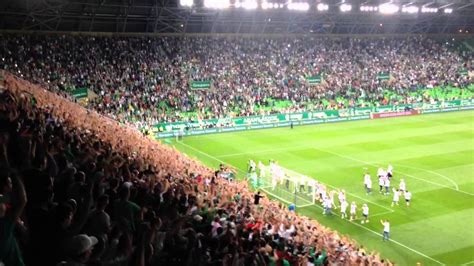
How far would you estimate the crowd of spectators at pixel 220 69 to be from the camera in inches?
1616

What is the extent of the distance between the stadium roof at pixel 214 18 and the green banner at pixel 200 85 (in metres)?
6.54

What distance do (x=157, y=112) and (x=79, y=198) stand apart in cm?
3655

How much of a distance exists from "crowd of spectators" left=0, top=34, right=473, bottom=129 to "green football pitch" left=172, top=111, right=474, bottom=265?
6154 mm

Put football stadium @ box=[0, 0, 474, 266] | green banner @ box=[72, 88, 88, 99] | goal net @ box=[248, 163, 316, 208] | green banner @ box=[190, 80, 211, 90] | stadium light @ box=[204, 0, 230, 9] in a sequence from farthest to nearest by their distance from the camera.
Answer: green banner @ box=[190, 80, 211, 90] → stadium light @ box=[204, 0, 230, 9] → green banner @ box=[72, 88, 88, 99] → goal net @ box=[248, 163, 316, 208] → football stadium @ box=[0, 0, 474, 266]

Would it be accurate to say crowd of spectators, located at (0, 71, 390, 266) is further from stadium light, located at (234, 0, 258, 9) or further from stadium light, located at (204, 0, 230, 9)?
stadium light, located at (234, 0, 258, 9)

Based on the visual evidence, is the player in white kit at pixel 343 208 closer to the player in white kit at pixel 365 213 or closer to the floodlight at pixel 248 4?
the player in white kit at pixel 365 213

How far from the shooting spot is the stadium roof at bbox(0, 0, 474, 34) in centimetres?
4184

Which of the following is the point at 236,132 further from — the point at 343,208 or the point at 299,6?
the point at 343,208

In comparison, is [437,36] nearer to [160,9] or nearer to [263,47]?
[263,47]

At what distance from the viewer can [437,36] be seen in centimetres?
7031

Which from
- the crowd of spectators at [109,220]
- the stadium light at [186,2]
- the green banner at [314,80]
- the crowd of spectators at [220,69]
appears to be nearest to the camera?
the crowd of spectators at [109,220]

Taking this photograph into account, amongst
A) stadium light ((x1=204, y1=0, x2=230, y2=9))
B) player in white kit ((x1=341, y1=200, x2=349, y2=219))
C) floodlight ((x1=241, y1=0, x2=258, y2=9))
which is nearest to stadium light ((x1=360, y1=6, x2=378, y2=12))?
floodlight ((x1=241, y1=0, x2=258, y2=9))

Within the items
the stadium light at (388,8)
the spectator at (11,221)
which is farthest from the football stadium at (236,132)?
the stadium light at (388,8)

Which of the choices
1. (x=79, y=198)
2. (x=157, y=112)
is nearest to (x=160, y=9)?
(x=157, y=112)
